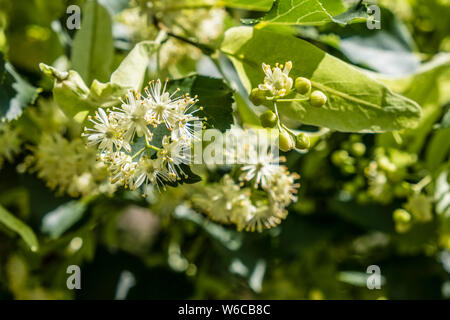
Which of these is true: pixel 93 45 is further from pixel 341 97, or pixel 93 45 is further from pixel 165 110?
pixel 341 97

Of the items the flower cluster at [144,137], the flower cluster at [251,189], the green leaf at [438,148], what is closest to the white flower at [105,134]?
the flower cluster at [144,137]

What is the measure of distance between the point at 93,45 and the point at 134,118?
0.28m

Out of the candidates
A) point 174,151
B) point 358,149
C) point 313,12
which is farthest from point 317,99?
point 358,149

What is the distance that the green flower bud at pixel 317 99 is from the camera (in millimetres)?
701

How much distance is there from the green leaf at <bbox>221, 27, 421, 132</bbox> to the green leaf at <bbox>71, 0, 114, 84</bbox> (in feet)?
1.05

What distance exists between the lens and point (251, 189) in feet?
2.95

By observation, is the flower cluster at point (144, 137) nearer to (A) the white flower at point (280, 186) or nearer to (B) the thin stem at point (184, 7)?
(A) the white flower at point (280, 186)

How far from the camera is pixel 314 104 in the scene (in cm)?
71

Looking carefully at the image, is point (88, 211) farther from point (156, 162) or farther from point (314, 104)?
point (314, 104)
